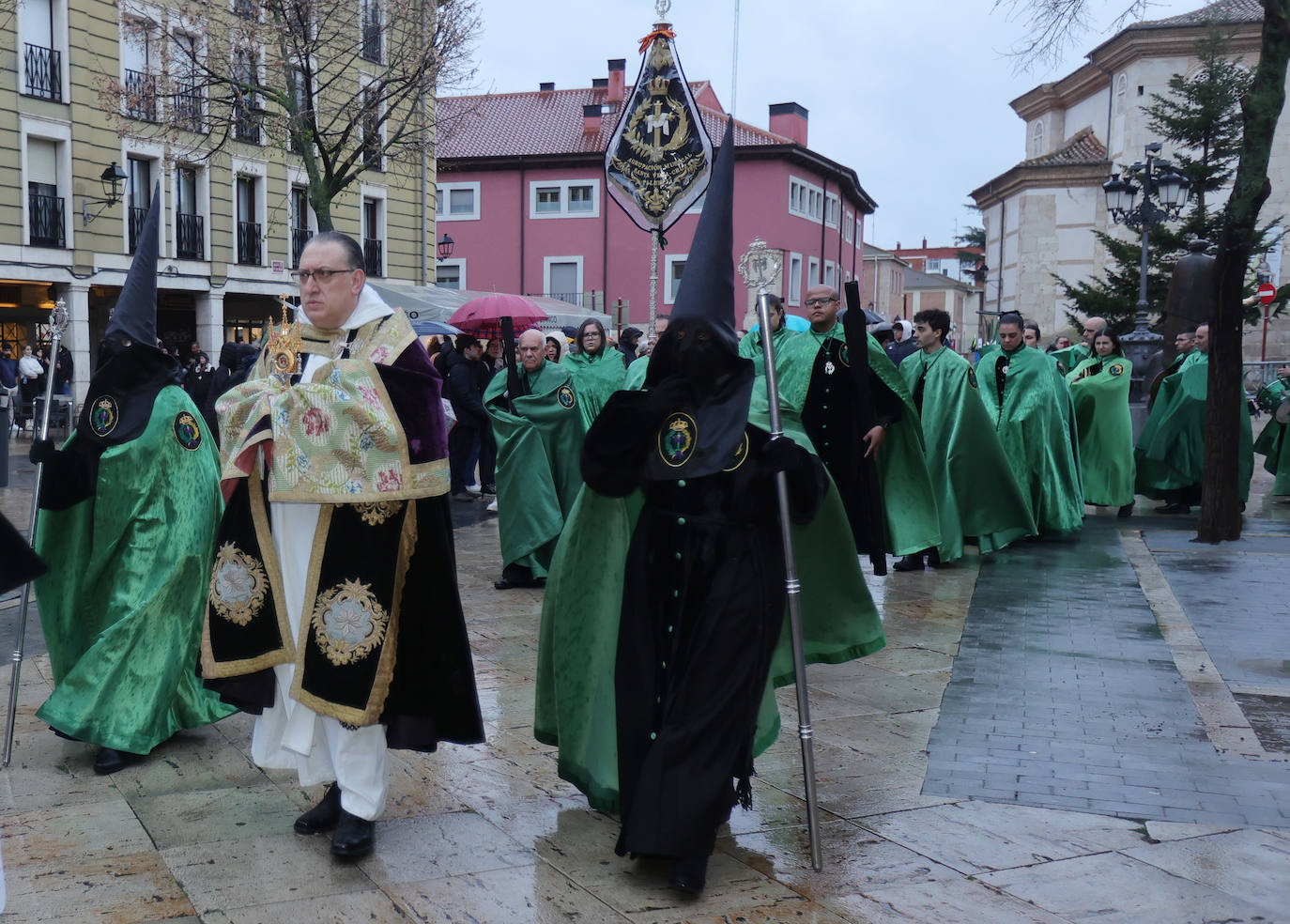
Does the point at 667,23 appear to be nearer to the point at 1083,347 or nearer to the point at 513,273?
the point at 1083,347

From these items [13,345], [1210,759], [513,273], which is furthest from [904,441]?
[513,273]

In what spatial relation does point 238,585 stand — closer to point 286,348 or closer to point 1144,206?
point 286,348

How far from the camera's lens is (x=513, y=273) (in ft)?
157

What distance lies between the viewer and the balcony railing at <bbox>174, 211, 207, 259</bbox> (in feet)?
90.7

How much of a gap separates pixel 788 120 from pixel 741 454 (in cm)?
4905

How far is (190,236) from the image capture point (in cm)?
2786

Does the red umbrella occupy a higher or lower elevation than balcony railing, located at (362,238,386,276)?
lower

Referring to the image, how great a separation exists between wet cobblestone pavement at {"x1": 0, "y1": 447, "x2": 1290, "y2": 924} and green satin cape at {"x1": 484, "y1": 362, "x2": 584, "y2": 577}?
6.78 ft

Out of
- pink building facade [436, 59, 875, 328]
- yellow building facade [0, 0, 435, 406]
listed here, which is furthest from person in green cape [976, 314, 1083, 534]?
pink building facade [436, 59, 875, 328]

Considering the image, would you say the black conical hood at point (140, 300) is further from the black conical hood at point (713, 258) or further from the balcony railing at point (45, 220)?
the balcony railing at point (45, 220)

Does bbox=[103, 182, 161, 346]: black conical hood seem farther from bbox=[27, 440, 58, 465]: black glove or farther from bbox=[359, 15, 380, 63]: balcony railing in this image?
bbox=[359, 15, 380, 63]: balcony railing

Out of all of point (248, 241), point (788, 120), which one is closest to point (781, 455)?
point (248, 241)

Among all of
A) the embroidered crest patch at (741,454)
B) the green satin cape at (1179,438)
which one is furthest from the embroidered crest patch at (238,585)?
the green satin cape at (1179,438)

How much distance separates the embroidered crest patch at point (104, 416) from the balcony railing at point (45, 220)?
22523 millimetres
